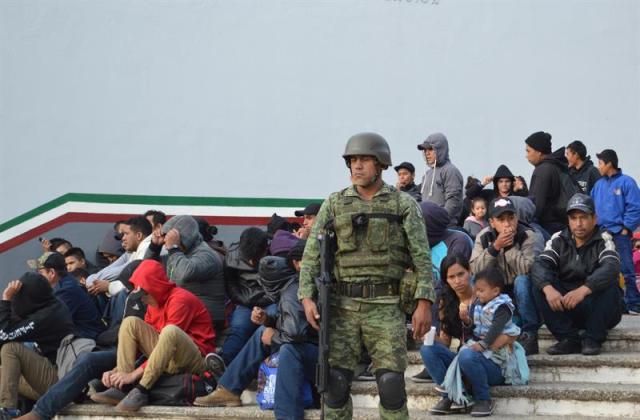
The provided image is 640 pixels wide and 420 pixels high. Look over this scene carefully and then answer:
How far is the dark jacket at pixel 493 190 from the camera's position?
33.3ft

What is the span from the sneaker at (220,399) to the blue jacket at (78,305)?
1.39m

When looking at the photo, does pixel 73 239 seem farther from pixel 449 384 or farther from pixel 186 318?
pixel 449 384

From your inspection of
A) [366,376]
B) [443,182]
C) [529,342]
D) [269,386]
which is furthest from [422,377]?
[443,182]

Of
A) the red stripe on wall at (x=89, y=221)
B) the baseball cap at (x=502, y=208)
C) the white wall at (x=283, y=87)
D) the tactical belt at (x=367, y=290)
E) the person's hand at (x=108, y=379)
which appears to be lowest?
the person's hand at (x=108, y=379)

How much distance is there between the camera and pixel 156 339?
A: 826 cm

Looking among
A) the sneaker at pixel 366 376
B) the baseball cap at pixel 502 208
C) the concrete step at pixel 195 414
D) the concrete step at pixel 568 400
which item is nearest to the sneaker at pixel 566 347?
the concrete step at pixel 568 400

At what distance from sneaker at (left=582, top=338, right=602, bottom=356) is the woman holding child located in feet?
1.58

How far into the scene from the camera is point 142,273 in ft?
27.0

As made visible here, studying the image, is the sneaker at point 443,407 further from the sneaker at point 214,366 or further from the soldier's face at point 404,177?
the soldier's face at point 404,177

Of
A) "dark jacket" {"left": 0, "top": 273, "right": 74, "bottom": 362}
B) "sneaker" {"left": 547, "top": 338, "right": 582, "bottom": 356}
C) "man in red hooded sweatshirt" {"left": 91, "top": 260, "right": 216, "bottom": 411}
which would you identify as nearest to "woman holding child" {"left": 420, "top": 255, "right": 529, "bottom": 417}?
"sneaker" {"left": 547, "top": 338, "right": 582, "bottom": 356}

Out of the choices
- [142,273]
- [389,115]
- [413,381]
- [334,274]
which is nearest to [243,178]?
[389,115]

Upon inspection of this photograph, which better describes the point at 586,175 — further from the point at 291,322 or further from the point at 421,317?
the point at 421,317

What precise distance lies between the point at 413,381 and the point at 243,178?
132 inches

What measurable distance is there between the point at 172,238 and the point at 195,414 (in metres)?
1.41
